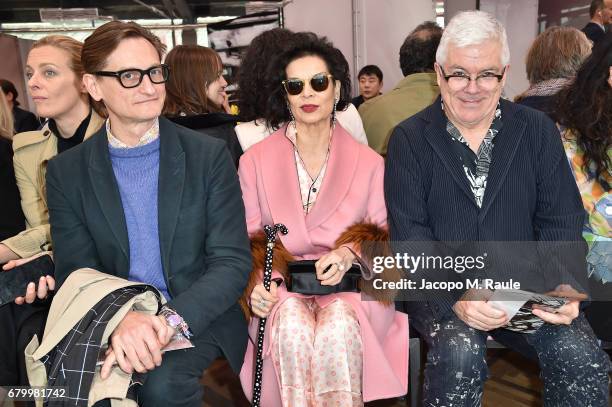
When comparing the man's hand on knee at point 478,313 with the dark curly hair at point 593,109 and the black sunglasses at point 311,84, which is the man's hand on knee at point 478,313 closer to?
the dark curly hair at point 593,109

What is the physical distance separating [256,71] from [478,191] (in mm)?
1464

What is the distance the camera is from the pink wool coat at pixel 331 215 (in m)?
2.32

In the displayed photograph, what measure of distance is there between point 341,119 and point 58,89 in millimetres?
1516

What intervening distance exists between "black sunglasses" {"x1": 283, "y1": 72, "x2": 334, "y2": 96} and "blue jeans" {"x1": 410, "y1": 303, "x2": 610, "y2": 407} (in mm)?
1192

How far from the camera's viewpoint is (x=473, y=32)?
214 centimetres

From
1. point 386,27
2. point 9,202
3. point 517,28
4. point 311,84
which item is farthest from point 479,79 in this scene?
point 386,27

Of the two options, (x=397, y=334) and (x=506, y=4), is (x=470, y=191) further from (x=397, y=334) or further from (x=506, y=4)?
(x=506, y=4)

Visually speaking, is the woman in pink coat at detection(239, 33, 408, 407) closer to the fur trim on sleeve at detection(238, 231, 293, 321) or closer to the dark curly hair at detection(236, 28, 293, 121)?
the fur trim on sleeve at detection(238, 231, 293, 321)

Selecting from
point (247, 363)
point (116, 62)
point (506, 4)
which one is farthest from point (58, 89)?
point (506, 4)

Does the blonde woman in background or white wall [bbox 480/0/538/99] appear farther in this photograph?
white wall [bbox 480/0/538/99]

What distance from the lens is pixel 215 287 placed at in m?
2.05

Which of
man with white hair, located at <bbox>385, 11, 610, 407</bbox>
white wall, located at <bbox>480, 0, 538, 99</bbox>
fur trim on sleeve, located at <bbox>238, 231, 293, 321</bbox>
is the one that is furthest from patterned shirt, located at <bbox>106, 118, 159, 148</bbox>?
white wall, located at <bbox>480, 0, 538, 99</bbox>

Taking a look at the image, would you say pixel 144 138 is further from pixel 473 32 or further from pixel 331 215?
pixel 473 32

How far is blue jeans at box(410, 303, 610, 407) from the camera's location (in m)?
1.94
